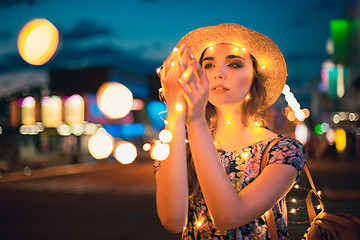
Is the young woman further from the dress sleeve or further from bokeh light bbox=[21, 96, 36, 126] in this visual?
bokeh light bbox=[21, 96, 36, 126]

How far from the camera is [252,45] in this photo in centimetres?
227

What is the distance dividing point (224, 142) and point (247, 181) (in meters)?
0.32

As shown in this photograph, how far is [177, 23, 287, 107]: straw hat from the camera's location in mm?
2205

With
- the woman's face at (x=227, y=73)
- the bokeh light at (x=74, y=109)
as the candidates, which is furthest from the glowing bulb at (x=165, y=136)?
the bokeh light at (x=74, y=109)

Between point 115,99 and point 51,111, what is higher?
point 115,99

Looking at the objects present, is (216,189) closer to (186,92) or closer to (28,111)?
(186,92)

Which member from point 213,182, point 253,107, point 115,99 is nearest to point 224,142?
point 253,107

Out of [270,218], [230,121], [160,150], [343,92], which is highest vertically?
[343,92]

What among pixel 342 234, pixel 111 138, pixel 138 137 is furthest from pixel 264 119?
pixel 138 137

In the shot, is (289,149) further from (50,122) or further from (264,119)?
(50,122)

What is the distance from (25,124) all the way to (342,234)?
117ft

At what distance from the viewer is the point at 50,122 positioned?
1334 inches

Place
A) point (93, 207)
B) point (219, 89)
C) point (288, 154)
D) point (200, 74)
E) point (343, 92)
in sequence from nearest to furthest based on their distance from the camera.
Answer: point (200, 74)
point (288, 154)
point (219, 89)
point (93, 207)
point (343, 92)

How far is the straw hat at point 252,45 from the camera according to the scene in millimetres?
2205
